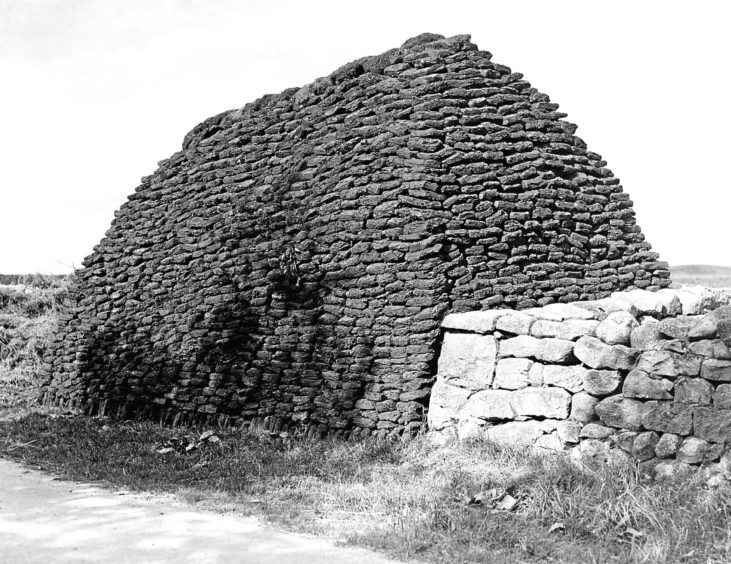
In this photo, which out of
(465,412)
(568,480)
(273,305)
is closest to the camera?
(568,480)

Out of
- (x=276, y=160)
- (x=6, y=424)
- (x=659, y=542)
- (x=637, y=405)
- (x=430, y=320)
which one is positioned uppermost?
(x=276, y=160)

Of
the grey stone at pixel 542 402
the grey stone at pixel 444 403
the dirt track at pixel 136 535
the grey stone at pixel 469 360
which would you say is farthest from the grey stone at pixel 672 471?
the dirt track at pixel 136 535

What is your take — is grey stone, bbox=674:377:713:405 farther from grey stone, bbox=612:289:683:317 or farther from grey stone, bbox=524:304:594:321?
grey stone, bbox=612:289:683:317

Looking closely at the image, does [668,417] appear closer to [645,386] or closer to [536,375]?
[645,386]

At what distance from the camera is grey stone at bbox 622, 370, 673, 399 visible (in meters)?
6.07

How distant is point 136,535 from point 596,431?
3.63 metres

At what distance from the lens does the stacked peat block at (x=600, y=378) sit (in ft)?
19.2

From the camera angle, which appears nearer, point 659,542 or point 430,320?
point 659,542

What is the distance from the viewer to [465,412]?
736 centimetres

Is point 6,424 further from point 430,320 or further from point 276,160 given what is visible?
point 430,320

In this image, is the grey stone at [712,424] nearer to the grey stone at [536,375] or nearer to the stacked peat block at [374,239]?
the grey stone at [536,375]

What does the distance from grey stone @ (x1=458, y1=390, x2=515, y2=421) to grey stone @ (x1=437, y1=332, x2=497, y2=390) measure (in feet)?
0.34

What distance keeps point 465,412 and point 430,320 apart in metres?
0.97

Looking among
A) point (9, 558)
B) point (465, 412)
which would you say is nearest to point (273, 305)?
point (465, 412)
